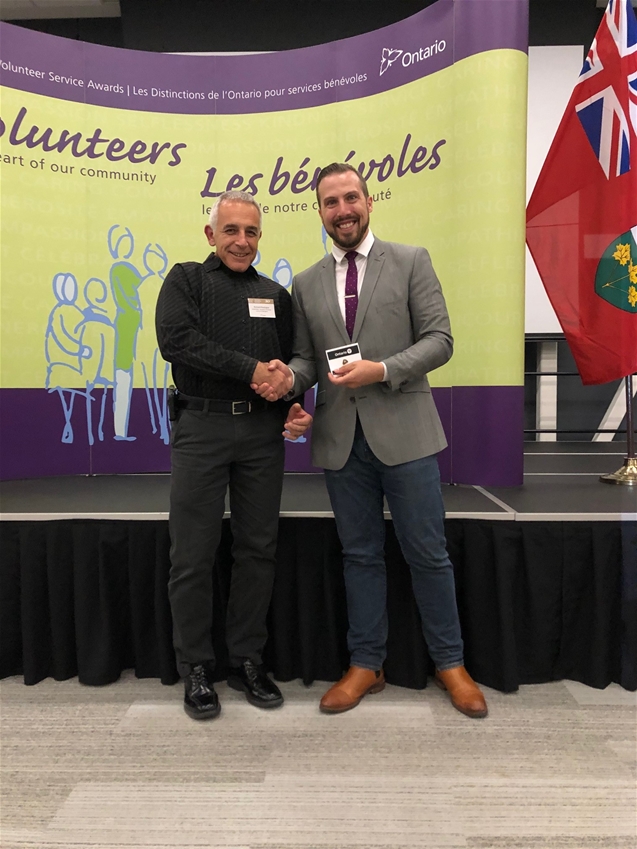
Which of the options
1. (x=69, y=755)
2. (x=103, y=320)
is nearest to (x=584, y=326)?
(x=103, y=320)

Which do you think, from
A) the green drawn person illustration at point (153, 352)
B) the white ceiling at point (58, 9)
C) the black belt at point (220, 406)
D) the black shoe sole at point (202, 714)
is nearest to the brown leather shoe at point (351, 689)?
the black shoe sole at point (202, 714)

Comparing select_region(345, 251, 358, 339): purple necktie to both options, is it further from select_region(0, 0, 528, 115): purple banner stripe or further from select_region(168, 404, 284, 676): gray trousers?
select_region(0, 0, 528, 115): purple banner stripe

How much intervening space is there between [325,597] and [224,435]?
2.37 feet

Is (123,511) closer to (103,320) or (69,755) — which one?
(69,755)

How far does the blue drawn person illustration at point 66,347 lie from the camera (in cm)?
299

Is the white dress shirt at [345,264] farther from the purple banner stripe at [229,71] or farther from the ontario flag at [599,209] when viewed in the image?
the purple banner stripe at [229,71]

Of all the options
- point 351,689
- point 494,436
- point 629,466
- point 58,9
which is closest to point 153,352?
point 494,436

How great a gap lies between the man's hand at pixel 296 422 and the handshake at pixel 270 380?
0.43ft

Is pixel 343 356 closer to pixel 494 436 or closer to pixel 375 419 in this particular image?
pixel 375 419

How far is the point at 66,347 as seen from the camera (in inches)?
119

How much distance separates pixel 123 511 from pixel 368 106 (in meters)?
2.44

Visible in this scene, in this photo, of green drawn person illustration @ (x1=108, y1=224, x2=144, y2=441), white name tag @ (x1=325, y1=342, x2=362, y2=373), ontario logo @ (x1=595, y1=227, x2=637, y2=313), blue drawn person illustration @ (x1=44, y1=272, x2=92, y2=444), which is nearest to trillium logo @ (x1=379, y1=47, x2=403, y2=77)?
ontario logo @ (x1=595, y1=227, x2=637, y2=313)

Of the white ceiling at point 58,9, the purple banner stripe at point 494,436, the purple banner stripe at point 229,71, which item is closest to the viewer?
the purple banner stripe at point 494,436

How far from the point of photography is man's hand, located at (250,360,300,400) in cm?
162
